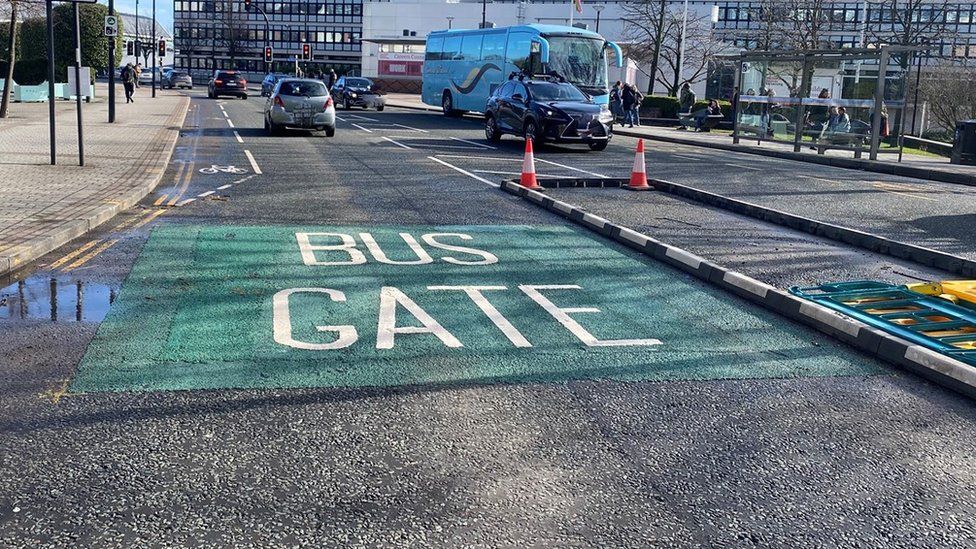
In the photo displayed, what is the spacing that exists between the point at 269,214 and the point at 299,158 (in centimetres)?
785

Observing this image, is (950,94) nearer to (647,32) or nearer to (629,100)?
(629,100)

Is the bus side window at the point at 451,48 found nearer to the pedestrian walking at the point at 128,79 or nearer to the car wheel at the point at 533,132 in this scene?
the pedestrian walking at the point at 128,79

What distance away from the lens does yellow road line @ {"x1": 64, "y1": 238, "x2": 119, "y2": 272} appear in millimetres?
8055

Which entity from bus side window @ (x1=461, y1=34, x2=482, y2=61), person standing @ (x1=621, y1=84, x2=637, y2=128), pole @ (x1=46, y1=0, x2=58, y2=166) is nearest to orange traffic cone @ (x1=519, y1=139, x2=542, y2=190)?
pole @ (x1=46, y1=0, x2=58, y2=166)

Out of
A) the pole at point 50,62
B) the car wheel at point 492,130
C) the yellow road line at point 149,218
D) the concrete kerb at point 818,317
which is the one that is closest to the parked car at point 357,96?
the car wheel at point 492,130

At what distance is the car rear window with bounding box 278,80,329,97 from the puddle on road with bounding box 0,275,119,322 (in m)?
17.7

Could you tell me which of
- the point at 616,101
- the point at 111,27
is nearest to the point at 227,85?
the point at 616,101

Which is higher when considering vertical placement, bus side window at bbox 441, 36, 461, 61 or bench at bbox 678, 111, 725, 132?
bus side window at bbox 441, 36, 461, 61

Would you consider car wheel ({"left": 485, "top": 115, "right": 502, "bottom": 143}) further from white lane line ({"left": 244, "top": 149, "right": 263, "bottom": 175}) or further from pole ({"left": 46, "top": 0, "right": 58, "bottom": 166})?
pole ({"left": 46, "top": 0, "right": 58, "bottom": 166})

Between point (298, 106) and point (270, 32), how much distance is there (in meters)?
95.4

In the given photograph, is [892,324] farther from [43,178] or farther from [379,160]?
[379,160]

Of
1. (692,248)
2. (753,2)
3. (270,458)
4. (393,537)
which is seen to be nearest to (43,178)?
(692,248)

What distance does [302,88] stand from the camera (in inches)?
973

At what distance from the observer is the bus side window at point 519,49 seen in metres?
33.4
